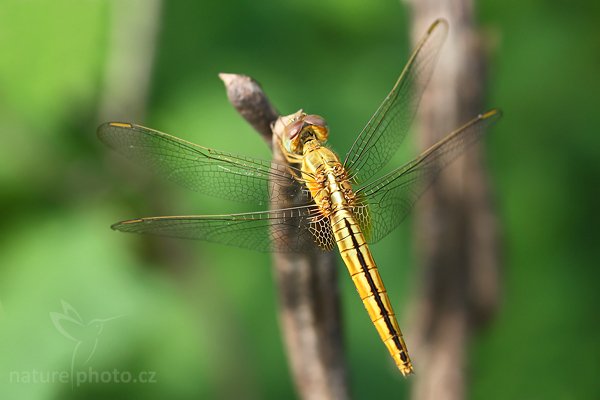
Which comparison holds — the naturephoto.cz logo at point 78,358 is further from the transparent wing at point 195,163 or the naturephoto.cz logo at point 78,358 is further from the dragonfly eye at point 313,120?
the dragonfly eye at point 313,120

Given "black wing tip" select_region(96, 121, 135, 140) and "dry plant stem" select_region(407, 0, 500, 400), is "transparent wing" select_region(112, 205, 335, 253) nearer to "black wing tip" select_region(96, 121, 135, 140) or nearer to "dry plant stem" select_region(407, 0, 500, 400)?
"black wing tip" select_region(96, 121, 135, 140)

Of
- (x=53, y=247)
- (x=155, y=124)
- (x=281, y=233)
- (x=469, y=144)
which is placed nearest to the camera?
(x=281, y=233)

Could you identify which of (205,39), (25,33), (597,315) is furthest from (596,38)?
(25,33)

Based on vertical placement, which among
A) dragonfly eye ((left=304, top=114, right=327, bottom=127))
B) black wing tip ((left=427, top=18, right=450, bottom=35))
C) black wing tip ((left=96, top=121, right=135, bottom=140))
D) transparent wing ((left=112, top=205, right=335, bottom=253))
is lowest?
transparent wing ((left=112, top=205, right=335, bottom=253))

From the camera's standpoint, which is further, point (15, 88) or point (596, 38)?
point (596, 38)

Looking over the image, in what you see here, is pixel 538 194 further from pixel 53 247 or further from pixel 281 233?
pixel 53 247

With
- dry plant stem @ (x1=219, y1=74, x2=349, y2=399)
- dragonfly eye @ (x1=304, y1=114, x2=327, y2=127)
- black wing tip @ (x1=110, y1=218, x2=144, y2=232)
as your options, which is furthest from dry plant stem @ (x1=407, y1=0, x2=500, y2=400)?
black wing tip @ (x1=110, y1=218, x2=144, y2=232)
